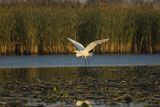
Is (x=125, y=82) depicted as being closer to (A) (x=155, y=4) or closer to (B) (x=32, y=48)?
(B) (x=32, y=48)

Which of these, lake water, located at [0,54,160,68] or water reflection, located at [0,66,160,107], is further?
lake water, located at [0,54,160,68]

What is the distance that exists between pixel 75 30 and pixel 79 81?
962cm

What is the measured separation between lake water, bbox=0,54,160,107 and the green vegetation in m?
0.87

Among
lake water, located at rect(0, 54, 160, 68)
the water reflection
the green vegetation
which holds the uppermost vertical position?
the green vegetation

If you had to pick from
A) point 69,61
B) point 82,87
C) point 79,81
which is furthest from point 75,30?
point 82,87

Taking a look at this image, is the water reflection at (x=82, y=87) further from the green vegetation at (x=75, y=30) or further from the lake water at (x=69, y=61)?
the green vegetation at (x=75, y=30)

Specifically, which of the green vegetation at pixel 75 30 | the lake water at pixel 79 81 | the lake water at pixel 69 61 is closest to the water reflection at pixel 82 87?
the lake water at pixel 79 81

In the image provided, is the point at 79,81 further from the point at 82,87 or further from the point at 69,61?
the point at 69,61

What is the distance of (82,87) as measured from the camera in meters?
14.3

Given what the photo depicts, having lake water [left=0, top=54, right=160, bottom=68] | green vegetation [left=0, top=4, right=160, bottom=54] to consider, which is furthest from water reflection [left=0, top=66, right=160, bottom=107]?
green vegetation [left=0, top=4, right=160, bottom=54]

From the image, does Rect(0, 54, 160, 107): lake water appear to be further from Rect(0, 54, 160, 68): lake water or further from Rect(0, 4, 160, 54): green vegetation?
Rect(0, 4, 160, 54): green vegetation

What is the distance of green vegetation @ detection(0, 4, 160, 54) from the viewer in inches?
970

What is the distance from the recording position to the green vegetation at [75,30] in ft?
80.8

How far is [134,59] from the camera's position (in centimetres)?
2295
